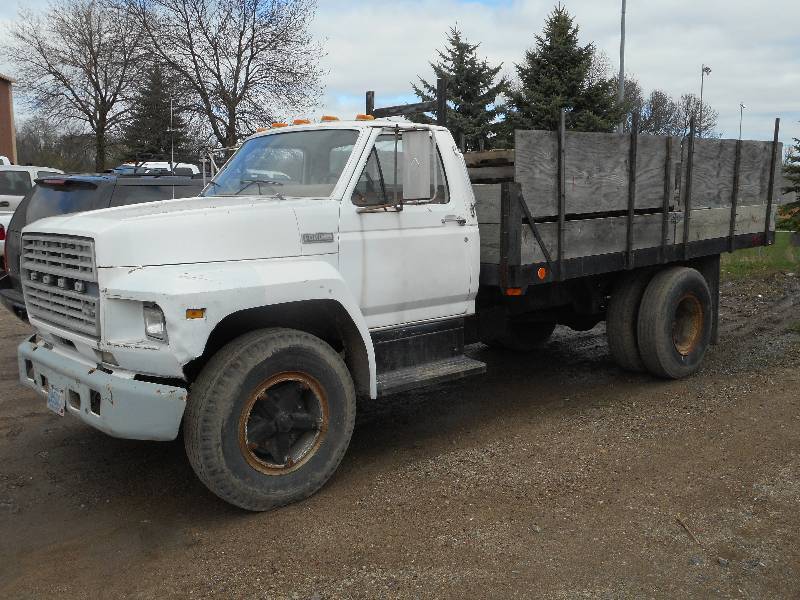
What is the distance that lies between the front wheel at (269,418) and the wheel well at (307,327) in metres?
0.15

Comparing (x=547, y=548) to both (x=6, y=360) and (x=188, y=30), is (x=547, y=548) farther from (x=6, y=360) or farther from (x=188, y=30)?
(x=188, y=30)

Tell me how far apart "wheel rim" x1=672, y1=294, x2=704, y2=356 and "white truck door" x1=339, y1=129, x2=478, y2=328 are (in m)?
2.92

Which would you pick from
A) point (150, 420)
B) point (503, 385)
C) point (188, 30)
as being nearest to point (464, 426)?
point (503, 385)

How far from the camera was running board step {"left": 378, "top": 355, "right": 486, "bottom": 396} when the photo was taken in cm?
484

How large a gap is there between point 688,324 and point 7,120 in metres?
46.5

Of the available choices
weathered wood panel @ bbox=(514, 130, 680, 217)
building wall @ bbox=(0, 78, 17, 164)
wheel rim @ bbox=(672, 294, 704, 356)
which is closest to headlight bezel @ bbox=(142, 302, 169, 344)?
weathered wood panel @ bbox=(514, 130, 680, 217)

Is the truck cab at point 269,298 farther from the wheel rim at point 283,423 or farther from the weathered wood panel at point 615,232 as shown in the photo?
the weathered wood panel at point 615,232

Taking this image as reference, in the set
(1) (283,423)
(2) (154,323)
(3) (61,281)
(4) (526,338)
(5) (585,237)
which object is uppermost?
(5) (585,237)

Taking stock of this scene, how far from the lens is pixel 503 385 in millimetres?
7086

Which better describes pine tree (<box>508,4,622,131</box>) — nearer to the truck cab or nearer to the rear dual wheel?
the rear dual wheel

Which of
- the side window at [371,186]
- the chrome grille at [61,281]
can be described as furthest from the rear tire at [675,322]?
the chrome grille at [61,281]

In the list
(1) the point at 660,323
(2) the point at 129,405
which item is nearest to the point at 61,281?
(2) the point at 129,405

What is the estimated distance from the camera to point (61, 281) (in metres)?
4.29

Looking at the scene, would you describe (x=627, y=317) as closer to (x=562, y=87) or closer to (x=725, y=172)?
(x=725, y=172)
